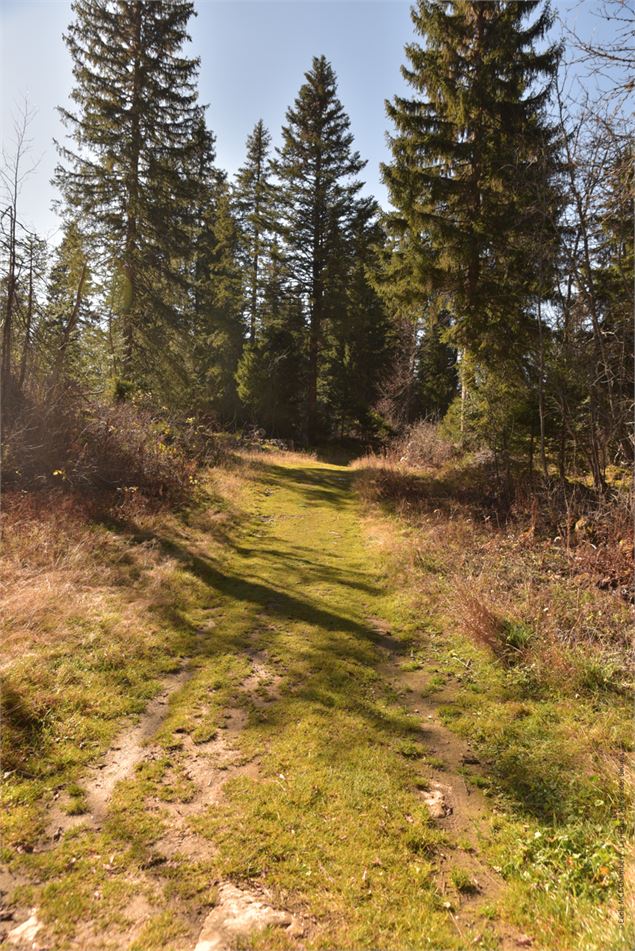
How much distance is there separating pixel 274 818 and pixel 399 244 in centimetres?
1341

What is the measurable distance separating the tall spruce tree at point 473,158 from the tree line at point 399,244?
0.17 ft

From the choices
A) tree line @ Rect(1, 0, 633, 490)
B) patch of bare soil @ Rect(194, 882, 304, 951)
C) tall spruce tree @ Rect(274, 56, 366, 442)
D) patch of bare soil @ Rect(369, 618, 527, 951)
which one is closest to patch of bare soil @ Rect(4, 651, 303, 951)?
patch of bare soil @ Rect(194, 882, 304, 951)

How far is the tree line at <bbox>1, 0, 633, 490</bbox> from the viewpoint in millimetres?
9188

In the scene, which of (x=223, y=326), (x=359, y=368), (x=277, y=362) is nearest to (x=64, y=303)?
(x=277, y=362)

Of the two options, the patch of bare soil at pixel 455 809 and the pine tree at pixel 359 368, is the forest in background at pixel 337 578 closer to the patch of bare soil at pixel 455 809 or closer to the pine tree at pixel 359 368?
the patch of bare soil at pixel 455 809

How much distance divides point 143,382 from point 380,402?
42.5 feet

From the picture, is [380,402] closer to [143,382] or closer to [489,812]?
[143,382]

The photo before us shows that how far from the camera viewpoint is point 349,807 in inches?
122

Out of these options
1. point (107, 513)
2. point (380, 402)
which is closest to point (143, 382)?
point (107, 513)

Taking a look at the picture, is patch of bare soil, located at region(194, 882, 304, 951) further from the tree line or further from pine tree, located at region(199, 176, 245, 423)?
pine tree, located at region(199, 176, 245, 423)

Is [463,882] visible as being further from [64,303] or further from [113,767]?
[64,303]

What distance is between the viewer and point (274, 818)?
300 cm

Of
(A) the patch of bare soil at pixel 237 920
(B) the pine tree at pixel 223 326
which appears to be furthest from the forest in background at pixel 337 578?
(B) the pine tree at pixel 223 326

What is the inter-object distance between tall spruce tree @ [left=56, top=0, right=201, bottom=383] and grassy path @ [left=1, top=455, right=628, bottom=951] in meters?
14.4
